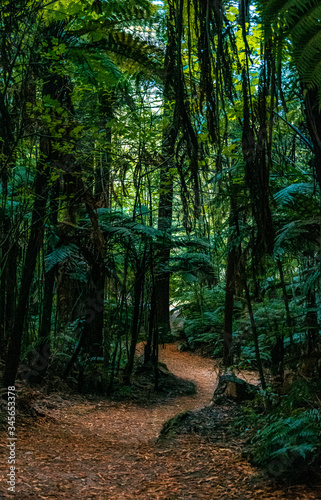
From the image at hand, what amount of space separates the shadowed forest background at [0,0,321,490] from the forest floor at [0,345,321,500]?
13.5 inches

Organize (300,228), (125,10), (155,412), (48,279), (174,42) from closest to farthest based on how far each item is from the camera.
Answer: (174,42) → (300,228) → (125,10) → (48,279) → (155,412)

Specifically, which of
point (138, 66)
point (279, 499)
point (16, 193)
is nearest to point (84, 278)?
point (16, 193)

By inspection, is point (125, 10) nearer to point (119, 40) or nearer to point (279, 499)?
point (119, 40)

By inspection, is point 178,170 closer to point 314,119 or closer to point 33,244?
point 314,119

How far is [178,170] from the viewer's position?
2.42m

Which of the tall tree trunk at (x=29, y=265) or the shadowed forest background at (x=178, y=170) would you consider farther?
the tall tree trunk at (x=29, y=265)

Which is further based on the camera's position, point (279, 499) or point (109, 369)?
point (109, 369)

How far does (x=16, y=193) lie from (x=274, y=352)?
190 inches

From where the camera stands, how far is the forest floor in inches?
115

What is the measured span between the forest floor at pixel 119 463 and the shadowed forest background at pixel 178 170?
0.34m

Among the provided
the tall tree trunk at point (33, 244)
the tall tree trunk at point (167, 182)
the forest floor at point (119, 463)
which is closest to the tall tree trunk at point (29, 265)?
the tall tree trunk at point (33, 244)

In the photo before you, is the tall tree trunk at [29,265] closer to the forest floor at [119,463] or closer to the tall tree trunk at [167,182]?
the forest floor at [119,463]

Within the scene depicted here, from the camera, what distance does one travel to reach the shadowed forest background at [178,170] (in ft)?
7.07

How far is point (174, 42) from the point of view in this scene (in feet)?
7.48
